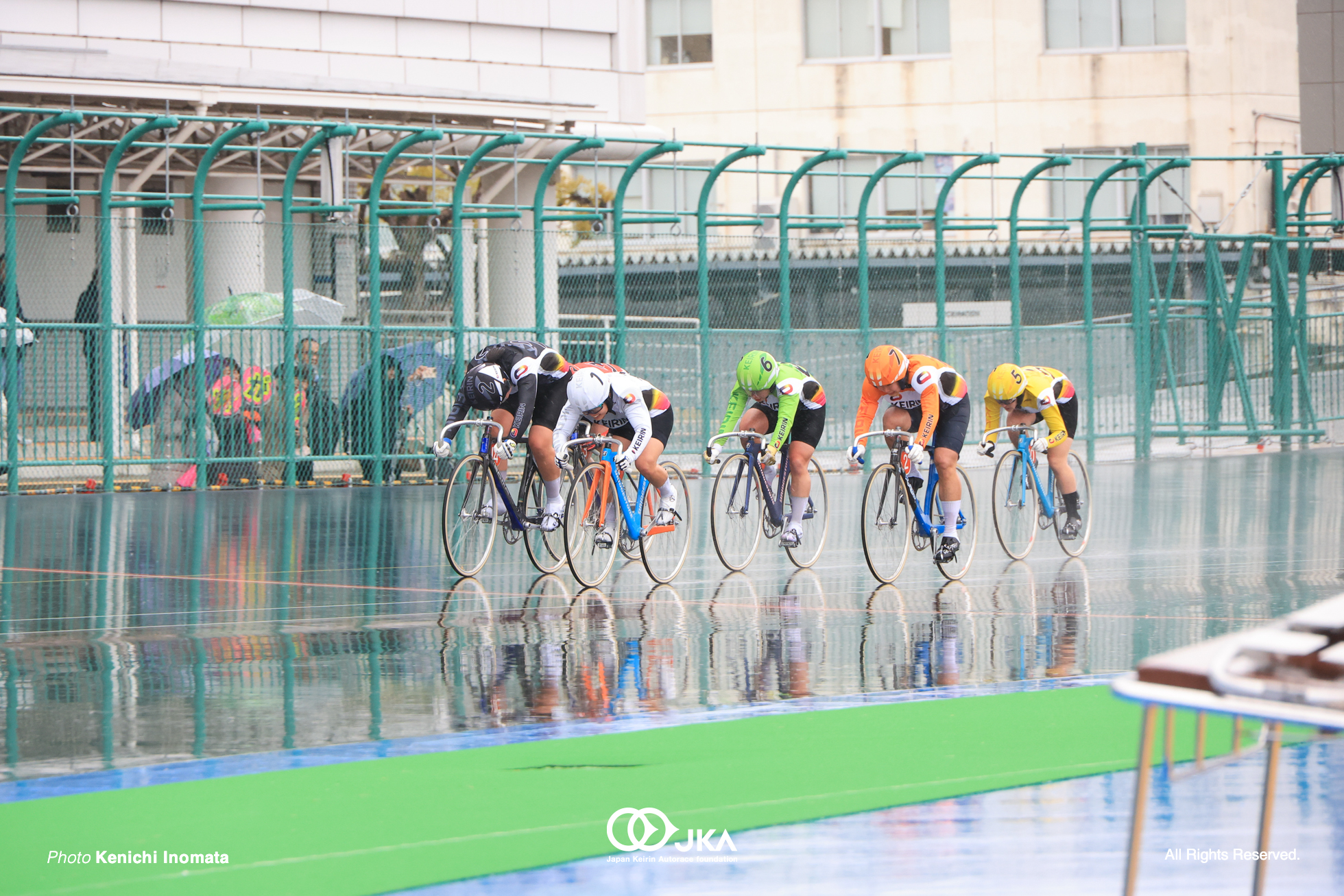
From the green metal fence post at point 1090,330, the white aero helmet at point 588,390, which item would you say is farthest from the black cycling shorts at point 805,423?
the green metal fence post at point 1090,330

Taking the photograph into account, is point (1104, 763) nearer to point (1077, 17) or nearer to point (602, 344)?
point (602, 344)

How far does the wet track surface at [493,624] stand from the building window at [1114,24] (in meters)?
26.6

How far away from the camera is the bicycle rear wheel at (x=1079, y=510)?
13000 mm

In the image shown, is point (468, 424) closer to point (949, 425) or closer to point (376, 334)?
point (949, 425)

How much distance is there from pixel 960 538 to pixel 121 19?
1534cm

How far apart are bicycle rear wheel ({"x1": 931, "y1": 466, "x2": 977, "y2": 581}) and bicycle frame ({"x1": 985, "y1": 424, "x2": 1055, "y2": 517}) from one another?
626mm

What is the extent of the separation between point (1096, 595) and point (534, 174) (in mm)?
16463

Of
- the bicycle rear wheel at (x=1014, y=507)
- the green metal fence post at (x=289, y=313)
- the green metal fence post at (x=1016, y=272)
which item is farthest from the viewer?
the green metal fence post at (x=1016, y=272)

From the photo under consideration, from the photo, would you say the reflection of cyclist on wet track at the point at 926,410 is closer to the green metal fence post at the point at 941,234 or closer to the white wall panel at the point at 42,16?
the green metal fence post at the point at 941,234

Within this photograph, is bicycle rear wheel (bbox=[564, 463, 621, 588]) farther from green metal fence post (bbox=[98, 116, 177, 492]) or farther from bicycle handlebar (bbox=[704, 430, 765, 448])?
green metal fence post (bbox=[98, 116, 177, 492])

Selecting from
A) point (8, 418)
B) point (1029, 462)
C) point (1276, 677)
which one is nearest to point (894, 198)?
point (8, 418)

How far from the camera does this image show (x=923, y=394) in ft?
37.2

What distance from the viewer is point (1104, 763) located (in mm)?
6012

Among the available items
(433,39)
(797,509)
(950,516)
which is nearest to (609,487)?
(797,509)
